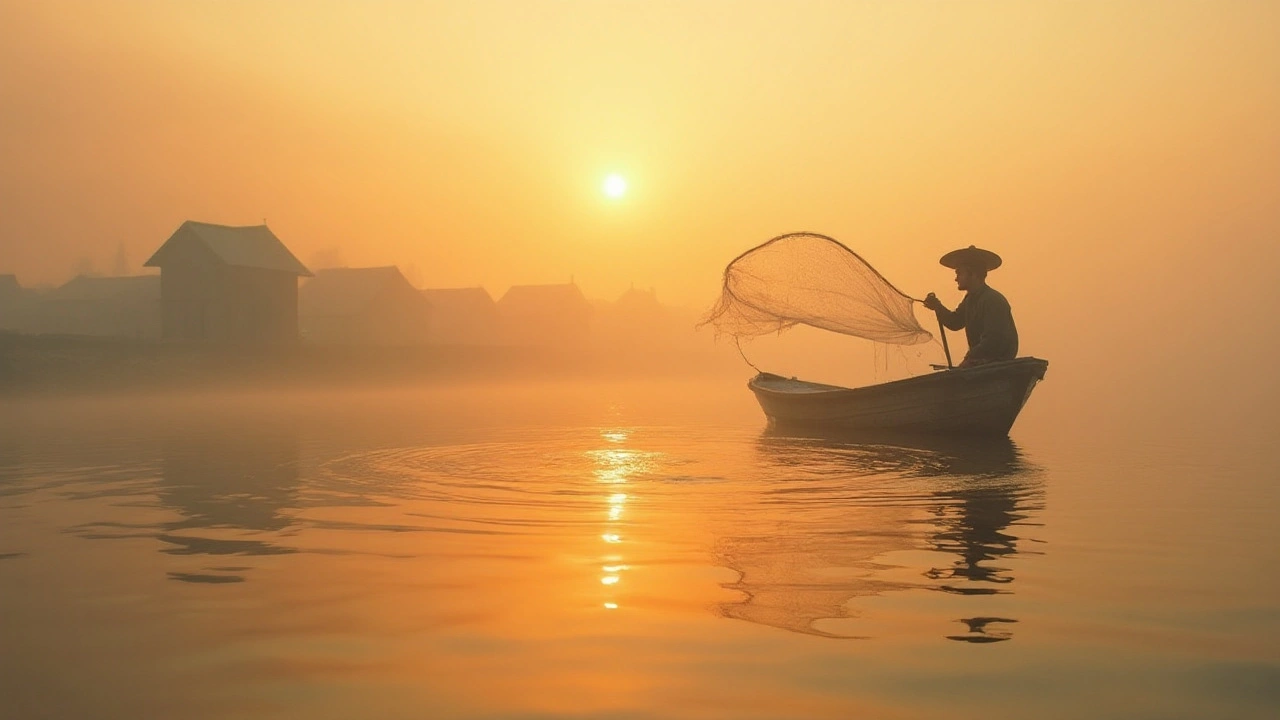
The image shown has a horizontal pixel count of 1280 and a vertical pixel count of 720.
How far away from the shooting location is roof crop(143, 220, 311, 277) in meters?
44.6

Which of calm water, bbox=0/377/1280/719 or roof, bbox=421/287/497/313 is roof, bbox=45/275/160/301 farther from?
calm water, bbox=0/377/1280/719

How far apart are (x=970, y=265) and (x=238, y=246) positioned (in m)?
39.7

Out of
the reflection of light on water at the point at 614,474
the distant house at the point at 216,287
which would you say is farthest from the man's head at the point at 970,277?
the distant house at the point at 216,287

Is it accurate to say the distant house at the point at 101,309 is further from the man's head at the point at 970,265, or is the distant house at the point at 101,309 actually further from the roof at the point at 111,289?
the man's head at the point at 970,265

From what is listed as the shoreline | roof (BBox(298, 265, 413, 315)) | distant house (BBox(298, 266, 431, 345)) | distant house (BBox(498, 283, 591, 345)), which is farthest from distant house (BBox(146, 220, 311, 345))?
distant house (BBox(498, 283, 591, 345))

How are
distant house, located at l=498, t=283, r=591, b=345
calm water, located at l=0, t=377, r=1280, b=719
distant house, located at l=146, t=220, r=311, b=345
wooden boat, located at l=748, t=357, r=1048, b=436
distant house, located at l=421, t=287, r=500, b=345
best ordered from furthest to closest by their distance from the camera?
1. distant house, located at l=498, t=283, r=591, b=345
2. distant house, located at l=421, t=287, r=500, b=345
3. distant house, located at l=146, t=220, r=311, b=345
4. wooden boat, located at l=748, t=357, r=1048, b=436
5. calm water, located at l=0, t=377, r=1280, b=719

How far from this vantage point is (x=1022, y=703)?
140 inches

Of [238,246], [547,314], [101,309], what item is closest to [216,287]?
[238,246]

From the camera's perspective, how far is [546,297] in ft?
263

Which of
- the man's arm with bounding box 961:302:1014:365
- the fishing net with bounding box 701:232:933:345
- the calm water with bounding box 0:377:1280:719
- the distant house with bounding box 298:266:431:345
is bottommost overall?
the calm water with bounding box 0:377:1280:719

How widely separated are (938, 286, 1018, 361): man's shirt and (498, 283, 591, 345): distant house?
212 feet

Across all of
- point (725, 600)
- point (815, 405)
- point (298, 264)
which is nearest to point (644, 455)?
point (815, 405)

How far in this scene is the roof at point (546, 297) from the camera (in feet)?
262

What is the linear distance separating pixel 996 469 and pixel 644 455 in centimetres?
447
